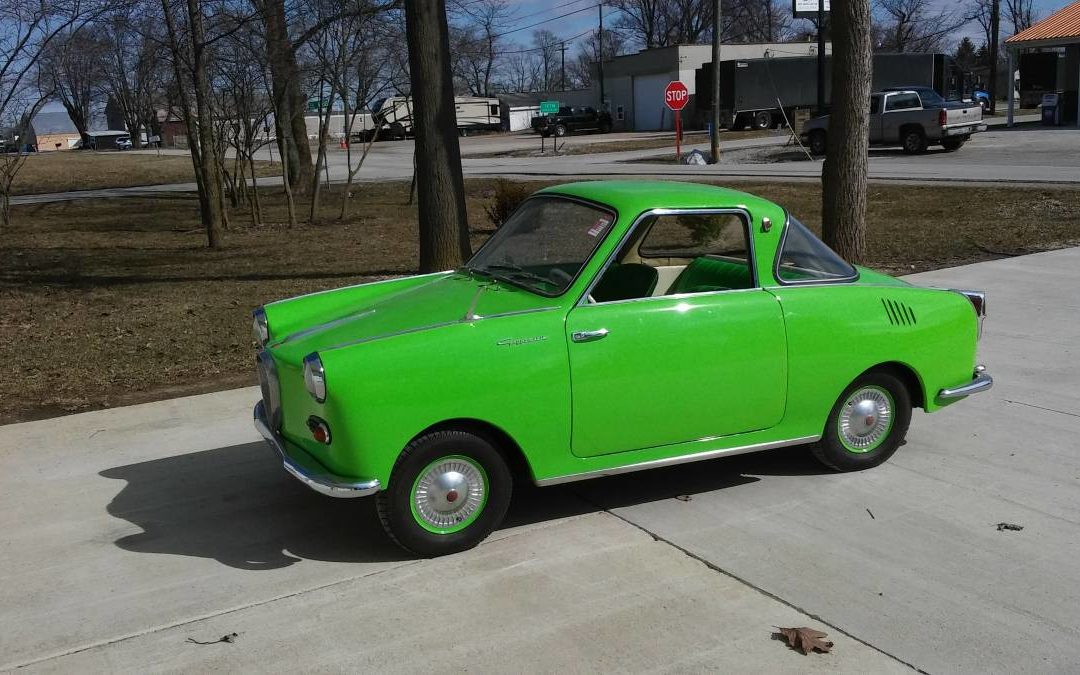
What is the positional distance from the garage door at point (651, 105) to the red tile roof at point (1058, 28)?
22.0 metres

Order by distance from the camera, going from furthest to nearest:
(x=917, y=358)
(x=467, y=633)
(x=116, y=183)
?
(x=116, y=183) < (x=917, y=358) < (x=467, y=633)

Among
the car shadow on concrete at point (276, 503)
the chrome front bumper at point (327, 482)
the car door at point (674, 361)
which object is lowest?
the car shadow on concrete at point (276, 503)

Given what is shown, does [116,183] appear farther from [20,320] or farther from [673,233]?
[673,233]

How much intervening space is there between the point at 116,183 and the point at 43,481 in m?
30.4

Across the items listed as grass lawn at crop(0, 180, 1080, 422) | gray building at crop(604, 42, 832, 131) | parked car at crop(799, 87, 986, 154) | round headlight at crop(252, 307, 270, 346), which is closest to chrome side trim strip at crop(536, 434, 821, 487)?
round headlight at crop(252, 307, 270, 346)

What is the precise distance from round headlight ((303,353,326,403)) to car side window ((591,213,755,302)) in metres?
1.36

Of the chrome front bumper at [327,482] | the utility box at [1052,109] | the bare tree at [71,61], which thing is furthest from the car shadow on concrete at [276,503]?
the utility box at [1052,109]

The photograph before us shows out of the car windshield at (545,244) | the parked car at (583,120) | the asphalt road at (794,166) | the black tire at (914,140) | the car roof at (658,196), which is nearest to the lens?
the car windshield at (545,244)

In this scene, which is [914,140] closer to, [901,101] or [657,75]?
[901,101]

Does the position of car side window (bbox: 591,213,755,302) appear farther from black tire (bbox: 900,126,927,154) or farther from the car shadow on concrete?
black tire (bbox: 900,126,927,154)

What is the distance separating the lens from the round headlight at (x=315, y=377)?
13.6ft

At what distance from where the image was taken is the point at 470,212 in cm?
1920

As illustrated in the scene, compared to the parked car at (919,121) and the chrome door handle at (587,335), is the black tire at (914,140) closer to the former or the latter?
the parked car at (919,121)

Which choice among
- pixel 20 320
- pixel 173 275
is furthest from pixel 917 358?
pixel 173 275
